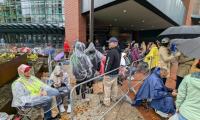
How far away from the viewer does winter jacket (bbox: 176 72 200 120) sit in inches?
57.8

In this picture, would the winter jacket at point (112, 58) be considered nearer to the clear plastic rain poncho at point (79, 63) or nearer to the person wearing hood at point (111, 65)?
the person wearing hood at point (111, 65)

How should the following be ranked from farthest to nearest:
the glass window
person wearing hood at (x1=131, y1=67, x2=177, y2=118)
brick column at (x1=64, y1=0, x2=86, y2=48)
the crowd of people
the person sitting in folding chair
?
1. the glass window
2. brick column at (x1=64, y1=0, x2=86, y2=48)
3. the person sitting in folding chair
4. person wearing hood at (x1=131, y1=67, x2=177, y2=118)
5. the crowd of people

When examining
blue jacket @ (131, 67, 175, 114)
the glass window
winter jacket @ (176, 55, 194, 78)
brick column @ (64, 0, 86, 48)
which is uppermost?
the glass window

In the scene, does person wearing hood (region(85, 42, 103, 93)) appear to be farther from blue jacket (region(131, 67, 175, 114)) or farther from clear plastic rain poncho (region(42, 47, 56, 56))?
clear plastic rain poncho (region(42, 47, 56, 56))

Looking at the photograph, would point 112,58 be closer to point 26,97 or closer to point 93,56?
point 93,56

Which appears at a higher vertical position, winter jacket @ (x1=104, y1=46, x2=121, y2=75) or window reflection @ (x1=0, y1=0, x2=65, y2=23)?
window reflection @ (x1=0, y1=0, x2=65, y2=23)

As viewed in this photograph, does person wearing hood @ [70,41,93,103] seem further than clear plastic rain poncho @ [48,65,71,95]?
Yes

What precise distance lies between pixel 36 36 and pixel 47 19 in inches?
157

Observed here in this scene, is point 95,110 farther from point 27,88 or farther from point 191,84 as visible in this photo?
point 191,84

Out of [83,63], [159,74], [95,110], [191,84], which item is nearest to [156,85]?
[159,74]

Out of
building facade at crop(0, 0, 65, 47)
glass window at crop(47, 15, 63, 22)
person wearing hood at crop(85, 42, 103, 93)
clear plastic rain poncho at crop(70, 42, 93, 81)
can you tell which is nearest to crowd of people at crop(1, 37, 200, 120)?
clear plastic rain poncho at crop(70, 42, 93, 81)

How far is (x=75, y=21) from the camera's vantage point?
9070 mm

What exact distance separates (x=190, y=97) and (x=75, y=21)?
30.5ft

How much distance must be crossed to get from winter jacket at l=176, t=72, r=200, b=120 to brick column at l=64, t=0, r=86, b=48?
322 inches
